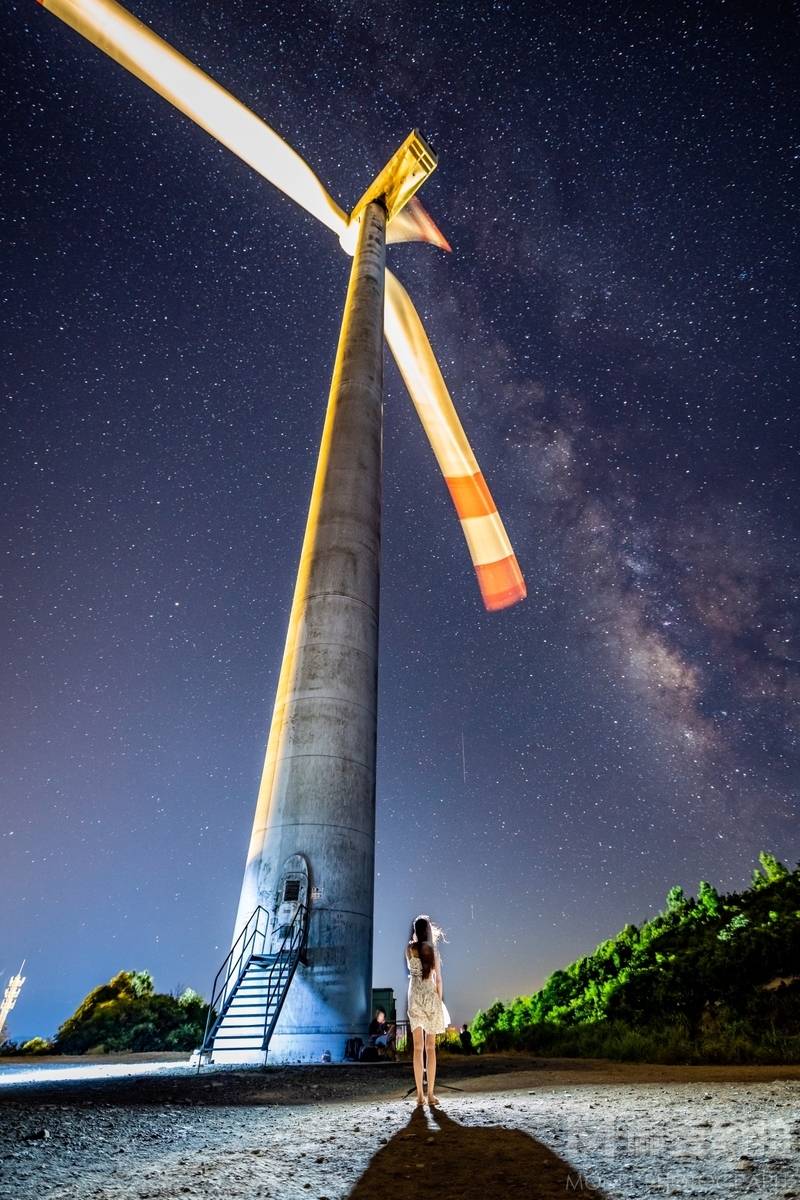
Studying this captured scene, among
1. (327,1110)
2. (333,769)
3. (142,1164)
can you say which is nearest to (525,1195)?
(142,1164)

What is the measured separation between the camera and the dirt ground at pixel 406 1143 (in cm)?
312

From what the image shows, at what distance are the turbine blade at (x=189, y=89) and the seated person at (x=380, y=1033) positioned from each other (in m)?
27.0

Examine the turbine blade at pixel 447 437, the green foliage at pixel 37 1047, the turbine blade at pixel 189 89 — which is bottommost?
the green foliage at pixel 37 1047

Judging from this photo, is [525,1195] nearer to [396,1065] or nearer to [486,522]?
[396,1065]

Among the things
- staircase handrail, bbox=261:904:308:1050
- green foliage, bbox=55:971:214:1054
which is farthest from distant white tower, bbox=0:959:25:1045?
staircase handrail, bbox=261:904:308:1050

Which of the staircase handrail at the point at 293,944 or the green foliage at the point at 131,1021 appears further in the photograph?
the green foliage at the point at 131,1021

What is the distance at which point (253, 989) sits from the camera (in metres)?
11.4

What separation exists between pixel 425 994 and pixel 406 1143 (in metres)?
2.02

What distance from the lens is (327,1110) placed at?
5707mm

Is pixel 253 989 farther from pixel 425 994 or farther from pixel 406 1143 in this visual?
pixel 406 1143

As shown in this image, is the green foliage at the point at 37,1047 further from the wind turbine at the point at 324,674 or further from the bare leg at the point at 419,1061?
the bare leg at the point at 419,1061

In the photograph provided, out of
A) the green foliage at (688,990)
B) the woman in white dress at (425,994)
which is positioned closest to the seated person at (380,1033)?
the green foliage at (688,990)

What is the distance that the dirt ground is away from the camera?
3123 millimetres

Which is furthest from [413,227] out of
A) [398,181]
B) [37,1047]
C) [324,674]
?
[37,1047]
